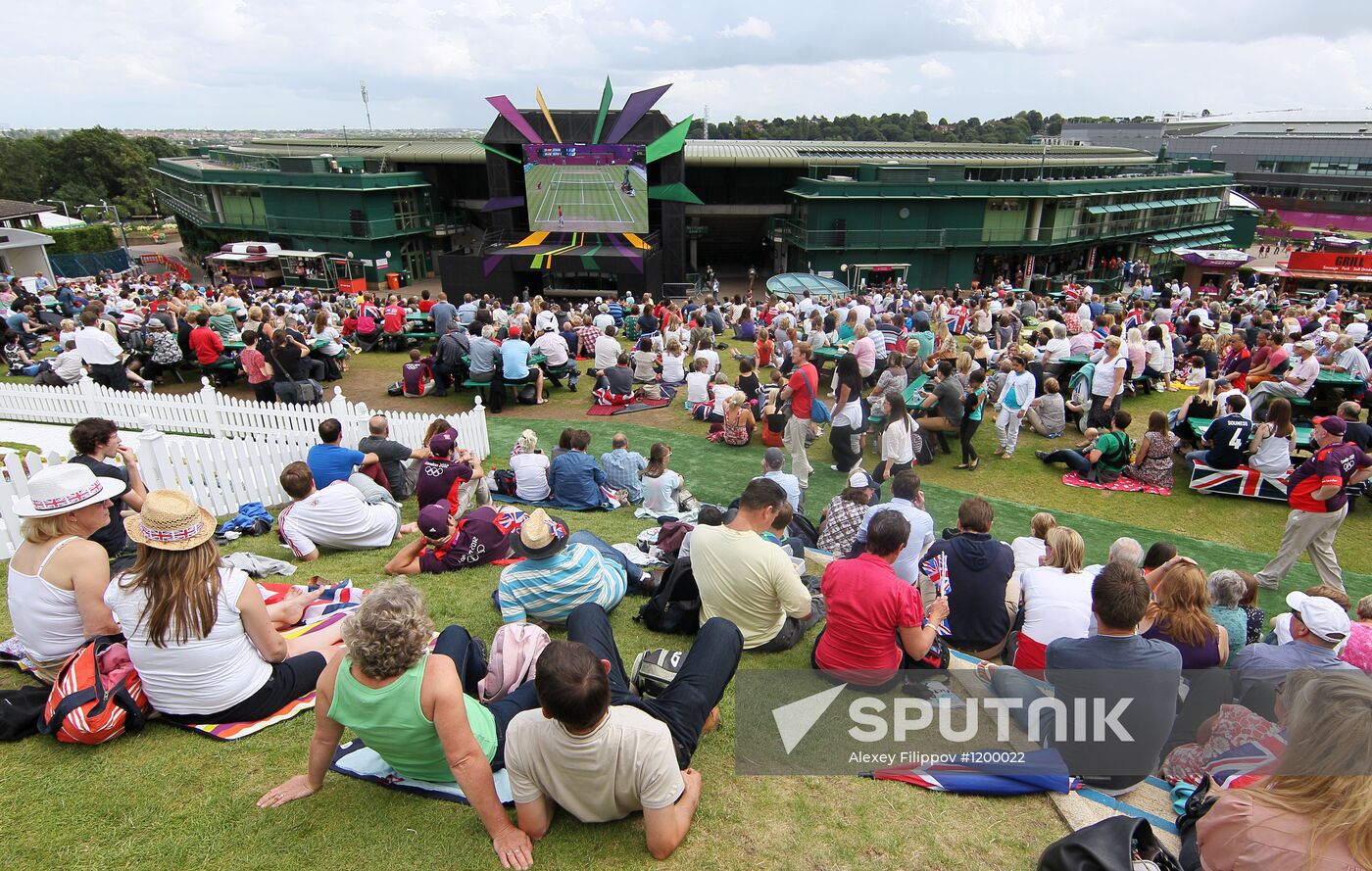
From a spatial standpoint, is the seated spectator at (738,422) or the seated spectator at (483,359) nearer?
the seated spectator at (738,422)

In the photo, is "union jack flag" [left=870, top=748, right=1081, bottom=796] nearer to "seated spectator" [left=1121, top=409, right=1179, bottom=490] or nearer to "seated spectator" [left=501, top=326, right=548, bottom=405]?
"seated spectator" [left=1121, top=409, right=1179, bottom=490]

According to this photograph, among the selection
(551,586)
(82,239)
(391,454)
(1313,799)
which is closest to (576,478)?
(391,454)

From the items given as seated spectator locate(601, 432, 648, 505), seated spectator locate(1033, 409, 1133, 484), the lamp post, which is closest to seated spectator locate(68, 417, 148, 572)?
seated spectator locate(601, 432, 648, 505)

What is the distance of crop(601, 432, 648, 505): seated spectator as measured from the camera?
8695 mm

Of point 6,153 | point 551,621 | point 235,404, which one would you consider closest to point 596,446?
point 235,404

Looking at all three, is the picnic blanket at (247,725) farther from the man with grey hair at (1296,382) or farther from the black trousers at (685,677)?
the man with grey hair at (1296,382)

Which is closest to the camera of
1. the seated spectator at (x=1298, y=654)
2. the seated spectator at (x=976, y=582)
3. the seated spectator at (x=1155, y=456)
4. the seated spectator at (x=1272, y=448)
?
the seated spectator at (x=1298, y=654)

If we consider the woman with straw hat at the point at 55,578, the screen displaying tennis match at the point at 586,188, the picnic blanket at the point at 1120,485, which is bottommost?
the picnic blanket at the point at 1120,485

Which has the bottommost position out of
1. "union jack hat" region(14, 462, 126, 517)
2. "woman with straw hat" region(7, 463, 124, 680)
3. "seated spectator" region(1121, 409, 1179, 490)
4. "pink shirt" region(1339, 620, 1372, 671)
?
"seated spectator" region(1121, 409, 1179, 490)

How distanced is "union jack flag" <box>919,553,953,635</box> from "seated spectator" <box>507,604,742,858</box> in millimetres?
2267

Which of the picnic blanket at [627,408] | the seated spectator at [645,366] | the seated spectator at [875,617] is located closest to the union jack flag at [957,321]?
the seated spectator at [645,366]

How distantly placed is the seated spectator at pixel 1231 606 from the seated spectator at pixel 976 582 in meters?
1.36

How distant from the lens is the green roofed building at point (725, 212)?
98.9ft

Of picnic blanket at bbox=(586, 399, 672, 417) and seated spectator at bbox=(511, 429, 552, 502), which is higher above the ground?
seated spectator at bbox=(511, 429, 552, 502)
